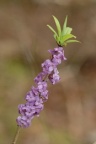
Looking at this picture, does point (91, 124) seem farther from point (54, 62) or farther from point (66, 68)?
point (54, 62)

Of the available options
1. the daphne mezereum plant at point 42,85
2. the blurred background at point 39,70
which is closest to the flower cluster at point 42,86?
the daphne mezereum plant at point 42,85

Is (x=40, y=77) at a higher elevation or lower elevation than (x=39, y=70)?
lower

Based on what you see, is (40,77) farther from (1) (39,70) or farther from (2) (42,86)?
(1) (39,70)

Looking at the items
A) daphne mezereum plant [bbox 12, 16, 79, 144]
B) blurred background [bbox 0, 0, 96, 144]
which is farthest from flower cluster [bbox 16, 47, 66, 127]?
blurred background [bbox 0, 0, 96, 144]

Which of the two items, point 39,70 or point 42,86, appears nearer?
point 42,86

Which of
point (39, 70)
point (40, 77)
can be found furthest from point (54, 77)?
point (39, 70)

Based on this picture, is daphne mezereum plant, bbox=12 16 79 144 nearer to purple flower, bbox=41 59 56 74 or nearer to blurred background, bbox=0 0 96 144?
purple flower, bbox=41 59 56 74

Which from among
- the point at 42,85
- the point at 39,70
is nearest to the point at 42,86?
the point at 42,85
